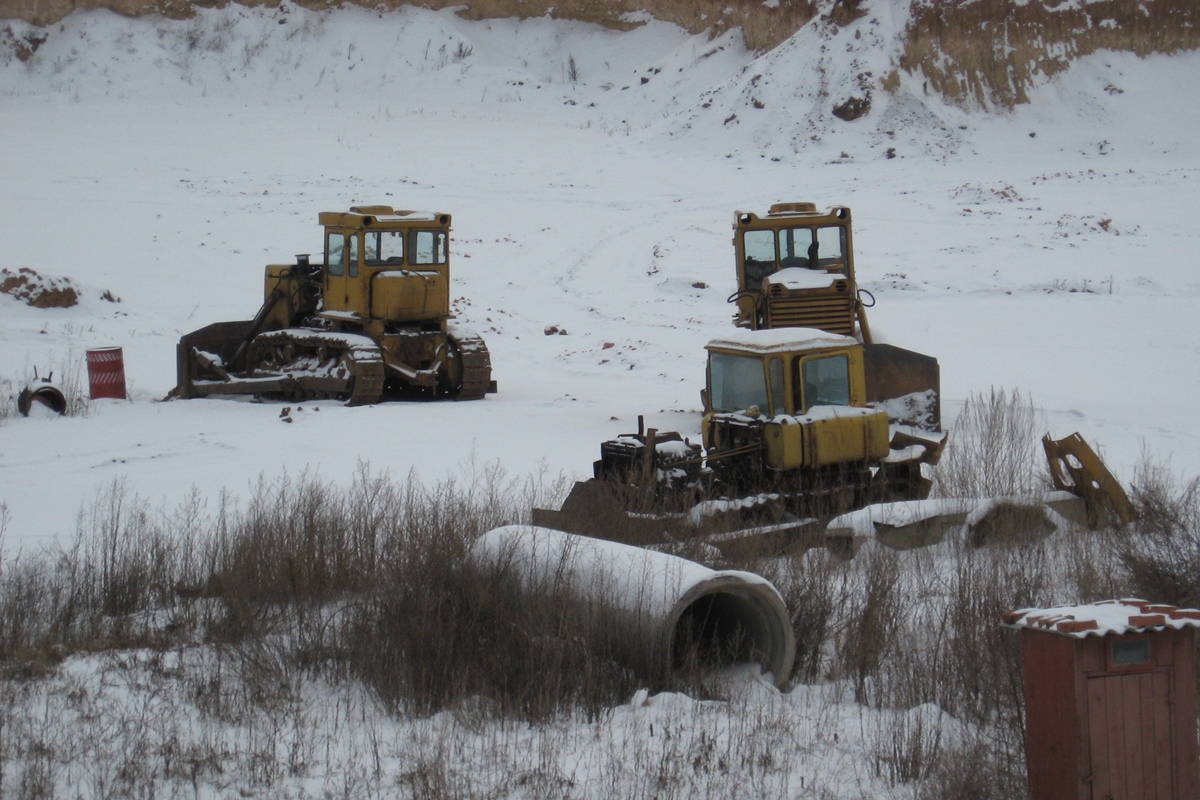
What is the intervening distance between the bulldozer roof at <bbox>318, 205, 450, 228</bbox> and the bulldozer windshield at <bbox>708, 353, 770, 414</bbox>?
6.43 meters

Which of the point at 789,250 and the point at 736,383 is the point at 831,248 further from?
the point at 736,383

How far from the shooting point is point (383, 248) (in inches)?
608

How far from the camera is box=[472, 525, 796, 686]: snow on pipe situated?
238 inches

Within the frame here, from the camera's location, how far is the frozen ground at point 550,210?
43.4 feet

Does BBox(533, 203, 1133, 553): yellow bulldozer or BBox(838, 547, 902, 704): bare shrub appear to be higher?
BBox(533, 203, 1133, 553): yellow bulldozer

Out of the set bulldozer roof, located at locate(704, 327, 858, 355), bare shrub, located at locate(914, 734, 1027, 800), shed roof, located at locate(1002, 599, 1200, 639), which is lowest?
bare shrub, located at locate(914, 734, 1027, 800)

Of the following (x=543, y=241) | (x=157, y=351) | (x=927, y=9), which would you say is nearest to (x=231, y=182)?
(x=543, y=241)

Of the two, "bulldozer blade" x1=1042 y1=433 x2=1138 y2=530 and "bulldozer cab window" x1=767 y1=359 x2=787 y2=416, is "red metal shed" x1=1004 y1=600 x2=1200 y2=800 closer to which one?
"bulldozer blade" x1=1042 y1=433 x2=1138 y2=530

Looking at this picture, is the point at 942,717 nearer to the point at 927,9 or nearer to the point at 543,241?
the point at 543,241

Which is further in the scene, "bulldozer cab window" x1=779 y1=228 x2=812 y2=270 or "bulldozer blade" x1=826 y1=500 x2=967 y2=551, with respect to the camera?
"bulldozer cab window" x1=779 y1=228 x2=812 y2=270

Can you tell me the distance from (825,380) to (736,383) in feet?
2.25

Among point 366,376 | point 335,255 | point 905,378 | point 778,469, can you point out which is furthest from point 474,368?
point 778,469

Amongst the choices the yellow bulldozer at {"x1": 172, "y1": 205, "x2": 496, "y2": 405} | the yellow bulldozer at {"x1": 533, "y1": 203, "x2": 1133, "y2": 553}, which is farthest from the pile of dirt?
the yellow bulldozer at {"x1": 533, "y1": 203, "x2": 1133, "y2": 553}

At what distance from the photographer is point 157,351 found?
1833 cm
